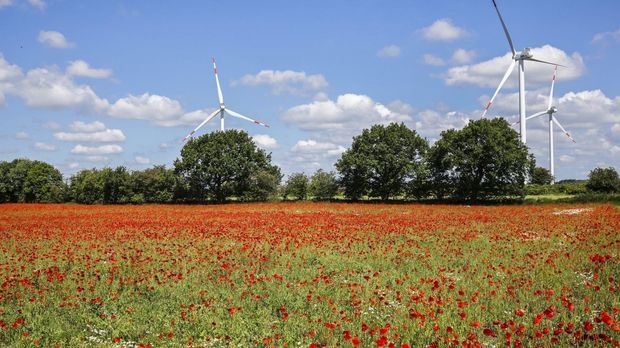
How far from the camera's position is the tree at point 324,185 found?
2963 inches

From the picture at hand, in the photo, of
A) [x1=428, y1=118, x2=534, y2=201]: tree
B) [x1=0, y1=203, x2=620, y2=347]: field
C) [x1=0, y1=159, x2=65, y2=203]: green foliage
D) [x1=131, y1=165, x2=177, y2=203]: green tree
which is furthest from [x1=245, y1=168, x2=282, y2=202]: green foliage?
[x1=0, y1=203, x2=620, y2=347]: field

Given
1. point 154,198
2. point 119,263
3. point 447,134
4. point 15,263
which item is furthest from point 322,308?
point 154,198

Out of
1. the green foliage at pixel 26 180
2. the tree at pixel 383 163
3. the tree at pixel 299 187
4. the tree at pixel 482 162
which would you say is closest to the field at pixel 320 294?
the tree at pixel 482 162

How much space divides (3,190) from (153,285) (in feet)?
323

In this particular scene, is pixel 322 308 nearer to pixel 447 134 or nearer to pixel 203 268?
pixel 203 268

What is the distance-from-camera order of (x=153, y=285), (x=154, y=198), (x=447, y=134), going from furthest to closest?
1. (x=154, y=198)
2. (x=447, y=134)
3. (x=153, y=285)

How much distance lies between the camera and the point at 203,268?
14.5 metres

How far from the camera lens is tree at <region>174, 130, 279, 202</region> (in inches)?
2904

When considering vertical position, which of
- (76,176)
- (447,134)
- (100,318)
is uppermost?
(447,134)

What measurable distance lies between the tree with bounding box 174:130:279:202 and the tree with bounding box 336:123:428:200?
48.3ft

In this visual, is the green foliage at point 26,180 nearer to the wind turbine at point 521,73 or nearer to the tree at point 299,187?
the tree at point 299,187

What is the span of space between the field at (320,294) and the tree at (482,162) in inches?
1691

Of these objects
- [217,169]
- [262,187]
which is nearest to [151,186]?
[217,169]

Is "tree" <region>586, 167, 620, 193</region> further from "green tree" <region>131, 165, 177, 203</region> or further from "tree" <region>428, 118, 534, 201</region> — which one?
"green tree" <region>131, 165, 177, 203</region>
